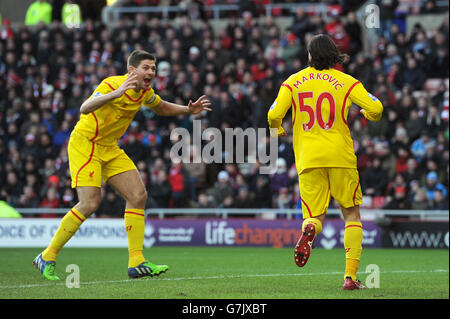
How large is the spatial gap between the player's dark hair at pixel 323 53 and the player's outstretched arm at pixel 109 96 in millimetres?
1918

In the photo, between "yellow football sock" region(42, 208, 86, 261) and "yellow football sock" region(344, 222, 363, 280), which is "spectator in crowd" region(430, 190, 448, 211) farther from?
"yellow football sock" region(42, 208, 86, 261)

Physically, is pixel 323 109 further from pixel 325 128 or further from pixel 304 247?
pixel 304 247

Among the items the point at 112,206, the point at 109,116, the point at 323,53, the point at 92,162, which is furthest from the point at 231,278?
the point at 112,206

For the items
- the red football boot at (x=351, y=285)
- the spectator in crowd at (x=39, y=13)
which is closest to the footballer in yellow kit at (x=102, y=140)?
the red football boot at (x=351, y=285)

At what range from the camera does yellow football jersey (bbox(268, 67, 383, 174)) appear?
8742 mm

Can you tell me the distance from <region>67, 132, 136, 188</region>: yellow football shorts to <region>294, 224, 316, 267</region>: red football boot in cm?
242

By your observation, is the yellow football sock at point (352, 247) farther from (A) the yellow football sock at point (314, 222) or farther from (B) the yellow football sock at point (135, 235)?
(B) the yellow football sock at point (135, 235)

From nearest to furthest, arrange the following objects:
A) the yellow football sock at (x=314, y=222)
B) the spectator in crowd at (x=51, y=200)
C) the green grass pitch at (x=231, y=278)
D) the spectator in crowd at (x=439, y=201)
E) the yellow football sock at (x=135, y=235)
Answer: the green grass pitch at (x=231, y=278), the yellow football sock at (x=314, y=222), the yellow football sock at (x=135, y=235), the spectator in crowd at (x=439, y=201), the spectator in crowd at (x=51, y=200)

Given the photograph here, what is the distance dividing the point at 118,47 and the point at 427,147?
9637 mm

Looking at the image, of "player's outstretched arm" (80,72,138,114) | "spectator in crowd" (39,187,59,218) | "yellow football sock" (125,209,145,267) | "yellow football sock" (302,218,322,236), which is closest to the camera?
"yellow football sock" (302,218,322,236)

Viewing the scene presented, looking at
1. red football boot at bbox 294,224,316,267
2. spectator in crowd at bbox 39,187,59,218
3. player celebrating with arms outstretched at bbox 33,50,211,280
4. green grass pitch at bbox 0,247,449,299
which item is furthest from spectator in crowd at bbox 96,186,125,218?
red football boot at bbox 294,224,316,267

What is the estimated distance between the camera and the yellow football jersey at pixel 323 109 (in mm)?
8742

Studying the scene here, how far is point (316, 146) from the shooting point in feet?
28.9
